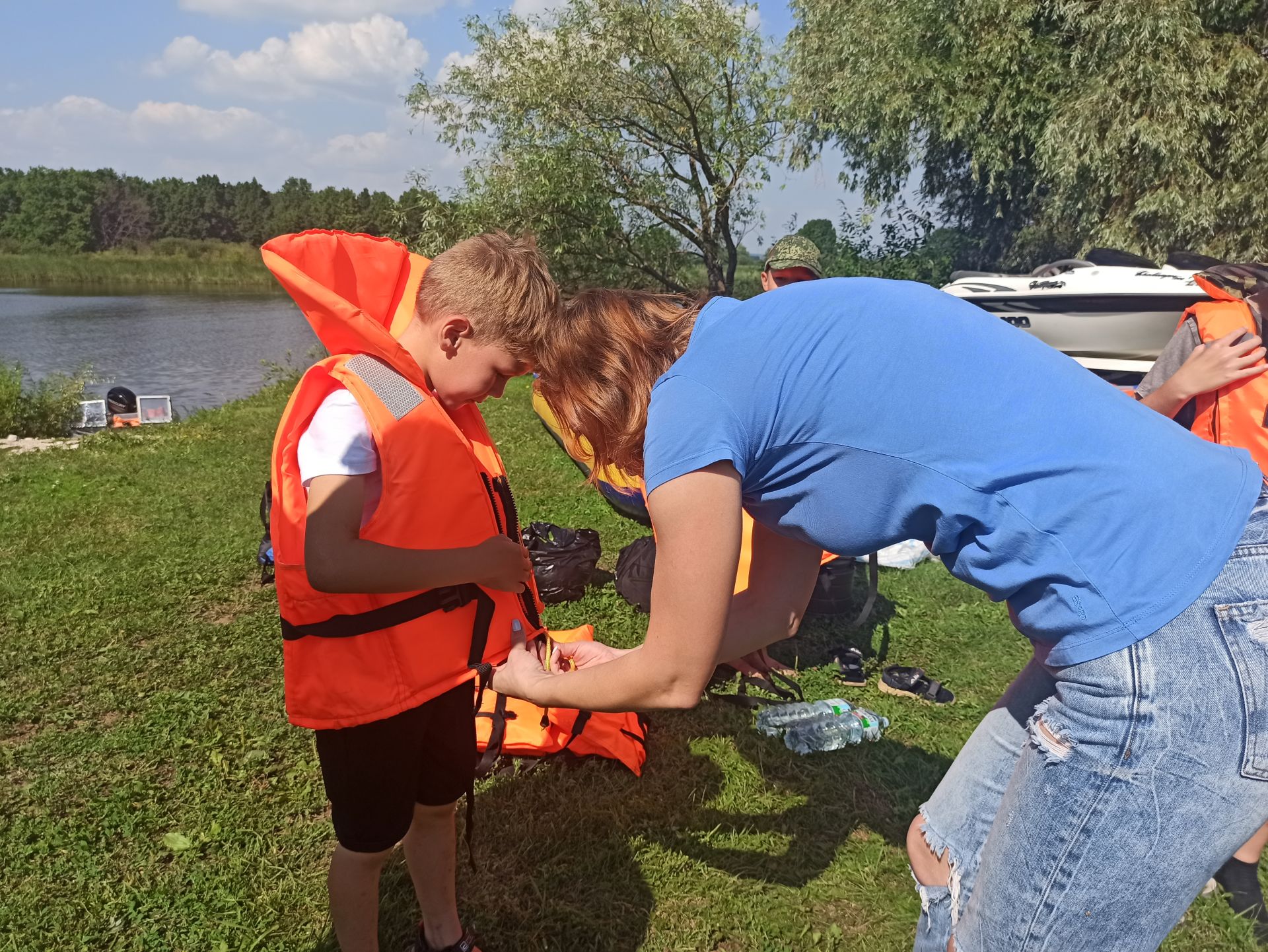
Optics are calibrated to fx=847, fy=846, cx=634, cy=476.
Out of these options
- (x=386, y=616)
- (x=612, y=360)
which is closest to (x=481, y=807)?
(x=386, y=616)

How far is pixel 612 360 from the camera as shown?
168 centimetres

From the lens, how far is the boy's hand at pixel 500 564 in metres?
2.05

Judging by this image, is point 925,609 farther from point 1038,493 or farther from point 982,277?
point 982,277

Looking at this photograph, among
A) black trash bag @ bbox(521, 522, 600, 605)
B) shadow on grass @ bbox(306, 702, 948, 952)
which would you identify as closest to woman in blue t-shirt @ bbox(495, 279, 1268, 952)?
shadow on grass @ bbox(306, 702, 948, 952)

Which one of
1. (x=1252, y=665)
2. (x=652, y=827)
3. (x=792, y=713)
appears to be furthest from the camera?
(x=792, y=713)

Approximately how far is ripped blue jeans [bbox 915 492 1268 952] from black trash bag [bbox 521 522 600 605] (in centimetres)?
387

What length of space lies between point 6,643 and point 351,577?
4.27 meters

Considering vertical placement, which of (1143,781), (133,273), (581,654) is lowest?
(581,654)

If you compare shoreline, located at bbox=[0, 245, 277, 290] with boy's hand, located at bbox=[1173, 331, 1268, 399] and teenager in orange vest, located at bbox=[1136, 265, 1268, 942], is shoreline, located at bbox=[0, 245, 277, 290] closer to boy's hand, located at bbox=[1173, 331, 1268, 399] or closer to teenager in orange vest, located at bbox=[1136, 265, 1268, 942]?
teenager in orange vest, located at bbox=[1136, 265, 1268, 942]

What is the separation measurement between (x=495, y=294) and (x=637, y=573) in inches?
119

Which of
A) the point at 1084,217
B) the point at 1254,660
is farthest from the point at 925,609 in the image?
the point at 1084,217

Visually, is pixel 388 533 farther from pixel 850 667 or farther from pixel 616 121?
pixel 616 121

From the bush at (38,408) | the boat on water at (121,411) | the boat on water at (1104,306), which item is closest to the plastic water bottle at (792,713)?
the boat on water at (1104,306)

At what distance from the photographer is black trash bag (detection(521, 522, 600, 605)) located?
206 inches
